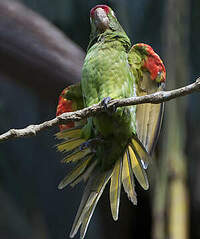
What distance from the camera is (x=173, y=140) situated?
2.91 meters

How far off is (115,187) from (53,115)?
2.17m

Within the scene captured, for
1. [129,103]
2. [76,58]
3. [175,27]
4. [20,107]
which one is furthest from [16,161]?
[129,103]

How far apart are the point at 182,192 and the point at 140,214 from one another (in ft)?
3.73

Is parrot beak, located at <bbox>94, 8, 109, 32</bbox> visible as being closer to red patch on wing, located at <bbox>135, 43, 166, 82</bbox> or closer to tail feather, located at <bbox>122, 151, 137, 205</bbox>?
red patch on wing, located at <bbox>135, 43, 166, 82</bbox>

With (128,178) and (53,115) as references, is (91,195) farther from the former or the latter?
(53,115)

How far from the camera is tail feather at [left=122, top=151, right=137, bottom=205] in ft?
6.80

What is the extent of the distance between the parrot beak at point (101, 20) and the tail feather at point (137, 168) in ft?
2.13

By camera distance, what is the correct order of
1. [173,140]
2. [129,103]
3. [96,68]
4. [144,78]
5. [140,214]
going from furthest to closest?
[140,214]
[173,140]
[144,78]
[96,68]
[129,103]

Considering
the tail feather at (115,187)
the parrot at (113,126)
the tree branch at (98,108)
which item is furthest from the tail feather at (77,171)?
the tree branch at (98,108)

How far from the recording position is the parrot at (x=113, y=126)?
210 centimetres

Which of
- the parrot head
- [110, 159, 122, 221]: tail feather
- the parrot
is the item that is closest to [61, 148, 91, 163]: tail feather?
the parrot

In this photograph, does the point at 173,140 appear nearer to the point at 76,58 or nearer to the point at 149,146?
the point at 149,146

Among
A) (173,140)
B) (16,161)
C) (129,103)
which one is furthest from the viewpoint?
(16,161)

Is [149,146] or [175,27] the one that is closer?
[149,146]
